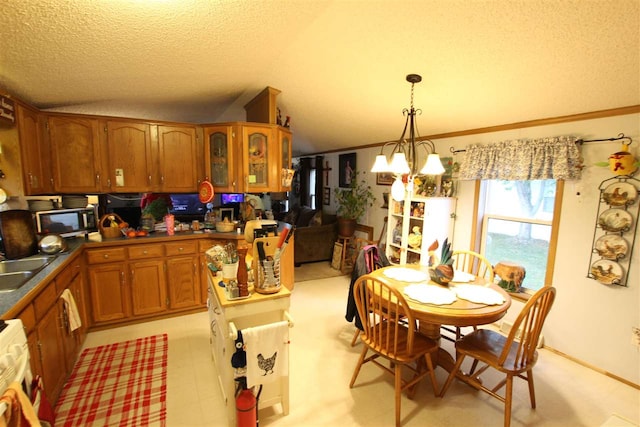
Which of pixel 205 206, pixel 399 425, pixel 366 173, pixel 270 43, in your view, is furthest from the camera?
A: pixel 366 173

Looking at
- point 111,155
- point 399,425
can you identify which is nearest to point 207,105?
point 111,155

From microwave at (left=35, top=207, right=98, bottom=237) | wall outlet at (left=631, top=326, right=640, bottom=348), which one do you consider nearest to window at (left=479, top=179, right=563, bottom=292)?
wall outlet at (left=631, top=326, right=640, bottom=348)

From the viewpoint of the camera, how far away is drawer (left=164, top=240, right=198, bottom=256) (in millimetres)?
3137

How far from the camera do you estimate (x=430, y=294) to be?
2047 millimetres

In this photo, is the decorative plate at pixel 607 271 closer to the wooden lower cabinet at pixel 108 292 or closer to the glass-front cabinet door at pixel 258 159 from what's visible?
the glass-front cabinet door at pixel 258 159

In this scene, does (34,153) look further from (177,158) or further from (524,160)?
(524,160)

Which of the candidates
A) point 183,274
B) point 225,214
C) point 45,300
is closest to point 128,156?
point 225,214

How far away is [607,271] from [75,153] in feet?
16.5

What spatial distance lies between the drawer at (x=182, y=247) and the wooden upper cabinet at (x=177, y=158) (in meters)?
0.70

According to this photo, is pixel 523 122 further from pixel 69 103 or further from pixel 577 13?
pixel 69 103

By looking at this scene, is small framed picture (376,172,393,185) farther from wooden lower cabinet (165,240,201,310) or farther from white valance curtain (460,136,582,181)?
wooden lower cabinet (165,240,201,310)

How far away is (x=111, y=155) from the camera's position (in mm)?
3146

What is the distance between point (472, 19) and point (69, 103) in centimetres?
366

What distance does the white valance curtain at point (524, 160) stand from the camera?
8.06ft
